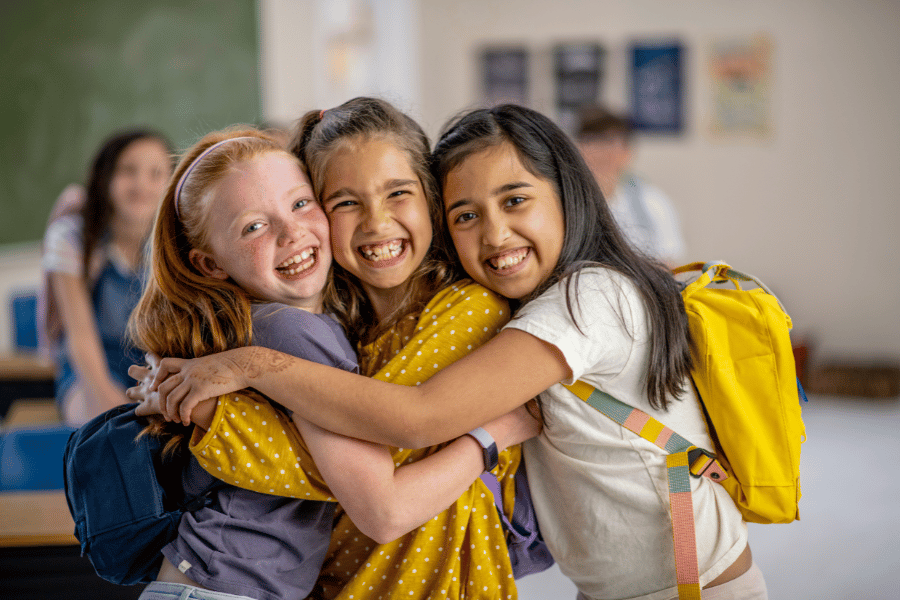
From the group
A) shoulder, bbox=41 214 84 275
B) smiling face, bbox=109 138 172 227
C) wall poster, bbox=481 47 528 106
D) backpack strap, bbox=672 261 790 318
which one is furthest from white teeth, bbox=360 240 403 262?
wall poster, bbox=481 47 528 106

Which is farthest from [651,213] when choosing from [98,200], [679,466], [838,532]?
[679,466]

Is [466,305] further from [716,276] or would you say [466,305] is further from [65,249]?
[65,249]

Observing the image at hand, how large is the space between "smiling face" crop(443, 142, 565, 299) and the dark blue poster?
15.6 feet

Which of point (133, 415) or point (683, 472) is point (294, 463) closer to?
point (133, 415)

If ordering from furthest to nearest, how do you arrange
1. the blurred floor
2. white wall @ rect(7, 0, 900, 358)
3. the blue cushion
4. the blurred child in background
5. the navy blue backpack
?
white wall @ rect(7, 0, 900, 358), the blurred child in background, the blurred floor, the blue cushion, the navy blue backpack

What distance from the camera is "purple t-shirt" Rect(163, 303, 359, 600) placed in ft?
3.56

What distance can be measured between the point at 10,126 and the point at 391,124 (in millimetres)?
3249


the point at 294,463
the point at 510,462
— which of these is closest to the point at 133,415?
the point at 294,463

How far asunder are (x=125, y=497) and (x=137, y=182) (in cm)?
202

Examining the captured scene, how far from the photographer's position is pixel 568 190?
1.22 meters

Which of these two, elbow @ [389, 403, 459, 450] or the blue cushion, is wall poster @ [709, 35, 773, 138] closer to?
the blue cushion

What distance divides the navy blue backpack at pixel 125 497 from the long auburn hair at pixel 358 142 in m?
0.36

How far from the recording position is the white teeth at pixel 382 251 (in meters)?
1.25

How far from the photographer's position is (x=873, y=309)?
17.5 feet
